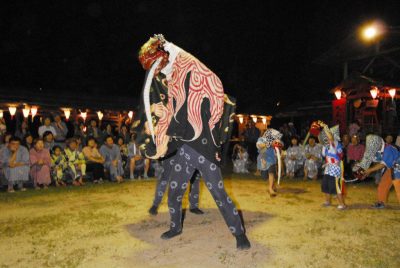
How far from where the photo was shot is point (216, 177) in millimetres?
4207

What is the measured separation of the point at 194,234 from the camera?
16.1 ft

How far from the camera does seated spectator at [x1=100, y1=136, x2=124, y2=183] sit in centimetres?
1117

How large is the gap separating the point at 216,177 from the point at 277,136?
164 inches

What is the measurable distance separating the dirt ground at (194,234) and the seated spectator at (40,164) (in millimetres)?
1815

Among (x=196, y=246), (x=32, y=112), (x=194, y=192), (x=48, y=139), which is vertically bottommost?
(x=196, y=246)

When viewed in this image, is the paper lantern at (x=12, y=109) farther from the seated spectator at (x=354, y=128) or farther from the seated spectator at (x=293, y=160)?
the seated spectator at (x=354, y=128)

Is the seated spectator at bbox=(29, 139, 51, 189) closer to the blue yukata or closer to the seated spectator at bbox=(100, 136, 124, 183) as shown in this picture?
the seated spectator at bbox=(100, 136, 124, 183)

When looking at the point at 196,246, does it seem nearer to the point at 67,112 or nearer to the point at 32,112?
the point at 32,112

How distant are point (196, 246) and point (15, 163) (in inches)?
280

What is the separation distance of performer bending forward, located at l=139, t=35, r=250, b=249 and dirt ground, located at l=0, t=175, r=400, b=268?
21.3 inches

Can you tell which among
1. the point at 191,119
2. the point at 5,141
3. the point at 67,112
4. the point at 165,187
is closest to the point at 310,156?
the point at 165,187

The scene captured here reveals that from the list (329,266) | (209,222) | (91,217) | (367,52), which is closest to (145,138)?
(209,222)

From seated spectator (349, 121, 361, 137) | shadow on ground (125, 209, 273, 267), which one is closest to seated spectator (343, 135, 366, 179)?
seated spectator (349, 121, 361, 137)

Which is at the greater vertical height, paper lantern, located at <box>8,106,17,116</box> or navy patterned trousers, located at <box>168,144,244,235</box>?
paper lantern, located at <box>8,106,17,116</box>
